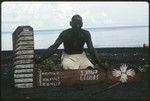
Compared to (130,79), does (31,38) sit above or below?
above

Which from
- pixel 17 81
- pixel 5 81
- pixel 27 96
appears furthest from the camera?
pixel 5 81

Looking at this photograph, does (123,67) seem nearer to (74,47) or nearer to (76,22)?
(74,47)

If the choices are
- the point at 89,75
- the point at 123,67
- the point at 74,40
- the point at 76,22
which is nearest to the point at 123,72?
the point at 123,67

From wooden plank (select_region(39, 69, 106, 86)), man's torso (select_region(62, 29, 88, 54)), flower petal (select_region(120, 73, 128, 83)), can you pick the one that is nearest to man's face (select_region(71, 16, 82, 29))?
man's torso (select_region(62, 29, 88, 54))

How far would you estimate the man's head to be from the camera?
9.51 metres

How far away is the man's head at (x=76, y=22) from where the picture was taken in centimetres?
951

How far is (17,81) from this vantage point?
9438 millimetres

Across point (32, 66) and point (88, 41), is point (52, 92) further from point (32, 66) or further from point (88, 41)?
point (88, 41)

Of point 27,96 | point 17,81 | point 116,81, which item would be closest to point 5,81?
point 17,81

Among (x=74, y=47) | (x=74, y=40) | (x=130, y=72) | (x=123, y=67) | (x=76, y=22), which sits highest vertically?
(x=76, y=22)

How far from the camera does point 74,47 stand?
989 cm

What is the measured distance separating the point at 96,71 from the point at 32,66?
123cm

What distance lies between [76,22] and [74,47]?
1.94 ft

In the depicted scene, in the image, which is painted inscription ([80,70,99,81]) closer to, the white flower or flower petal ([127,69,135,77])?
the white flower
